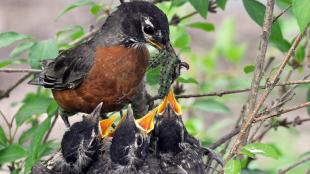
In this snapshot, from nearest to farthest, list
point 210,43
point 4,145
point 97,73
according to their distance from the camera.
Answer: point 4,145
point 97,73
point 210,43

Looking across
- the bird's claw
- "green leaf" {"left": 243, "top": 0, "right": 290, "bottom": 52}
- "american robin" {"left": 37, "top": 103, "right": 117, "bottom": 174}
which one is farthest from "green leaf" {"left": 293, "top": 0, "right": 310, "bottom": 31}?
"american robin" {"left": 37, "top": 103, "right": 117, "bottom": 174}

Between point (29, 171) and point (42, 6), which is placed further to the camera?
point (42, 6)

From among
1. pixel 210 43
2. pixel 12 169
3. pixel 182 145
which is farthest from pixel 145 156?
pixel 210 43

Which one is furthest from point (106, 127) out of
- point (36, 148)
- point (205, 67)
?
point (205, 67)

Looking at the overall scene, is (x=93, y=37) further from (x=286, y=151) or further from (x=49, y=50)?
(x=286, y=151)

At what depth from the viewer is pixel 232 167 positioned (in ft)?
10.5

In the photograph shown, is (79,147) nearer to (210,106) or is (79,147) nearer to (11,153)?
(11,153)

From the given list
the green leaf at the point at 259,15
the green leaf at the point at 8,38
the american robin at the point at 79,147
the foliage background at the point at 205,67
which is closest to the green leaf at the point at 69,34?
the foliage background at the point at 205,67

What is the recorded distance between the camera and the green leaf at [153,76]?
415 centimetres

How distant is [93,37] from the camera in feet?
15.5

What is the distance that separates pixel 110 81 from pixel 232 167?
4.53 ft

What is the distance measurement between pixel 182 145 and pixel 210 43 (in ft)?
21.3

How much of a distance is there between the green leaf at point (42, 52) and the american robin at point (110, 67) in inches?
6.2

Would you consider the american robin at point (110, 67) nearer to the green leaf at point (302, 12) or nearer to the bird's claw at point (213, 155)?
the bird's claw at point (213, 155)
